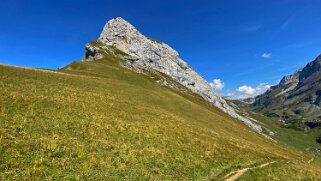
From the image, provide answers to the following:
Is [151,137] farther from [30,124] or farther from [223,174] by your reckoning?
[30,124]

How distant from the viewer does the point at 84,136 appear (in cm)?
3155

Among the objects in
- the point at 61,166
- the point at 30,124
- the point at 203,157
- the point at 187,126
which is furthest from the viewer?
the point at 187,126

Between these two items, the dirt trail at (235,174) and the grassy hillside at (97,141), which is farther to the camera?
the dirt trail at (235,174)

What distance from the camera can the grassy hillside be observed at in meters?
24.0

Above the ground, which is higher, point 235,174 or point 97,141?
point 97,141

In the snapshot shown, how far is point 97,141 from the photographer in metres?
31.0

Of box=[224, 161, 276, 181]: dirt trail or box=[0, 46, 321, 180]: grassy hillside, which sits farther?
box=[224, 161, 276, 181]: dirt trail

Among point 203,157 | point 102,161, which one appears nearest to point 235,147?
point 203,157

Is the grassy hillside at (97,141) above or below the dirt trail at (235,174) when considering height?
above

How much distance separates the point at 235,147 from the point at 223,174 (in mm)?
14064

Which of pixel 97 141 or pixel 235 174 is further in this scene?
pixel 235 174

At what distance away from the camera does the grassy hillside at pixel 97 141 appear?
2405 centimetres

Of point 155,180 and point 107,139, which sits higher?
point 107,139

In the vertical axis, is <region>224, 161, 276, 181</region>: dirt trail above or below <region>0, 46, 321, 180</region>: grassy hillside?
below
